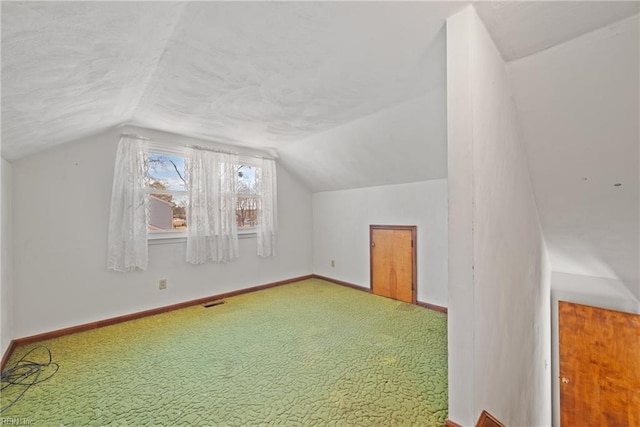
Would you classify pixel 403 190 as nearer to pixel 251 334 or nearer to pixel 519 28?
pixel 519 28

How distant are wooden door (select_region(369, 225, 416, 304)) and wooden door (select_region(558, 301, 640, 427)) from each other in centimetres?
169

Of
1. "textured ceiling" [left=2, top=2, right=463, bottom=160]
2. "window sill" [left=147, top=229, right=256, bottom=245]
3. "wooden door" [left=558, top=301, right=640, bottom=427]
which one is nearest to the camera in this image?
"textured ceiling" [left=2, top=2, right=463, bottom=160]

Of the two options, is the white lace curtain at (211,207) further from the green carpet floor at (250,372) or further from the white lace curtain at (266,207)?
the green carpet floor at (250,372)

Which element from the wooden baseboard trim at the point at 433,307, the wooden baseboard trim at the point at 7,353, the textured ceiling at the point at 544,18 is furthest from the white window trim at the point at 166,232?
the textured ceiling at the point at 544,18

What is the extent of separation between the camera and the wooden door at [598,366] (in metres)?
2.55

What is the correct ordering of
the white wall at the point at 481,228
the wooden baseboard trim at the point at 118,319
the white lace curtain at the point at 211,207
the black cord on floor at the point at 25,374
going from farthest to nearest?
the white lace curtain at the point at 211,207 < the wooden baseboard trim at the point at 118,319 < the black cord on floor at the point at 25,374 < the white wall at the point at 481,228

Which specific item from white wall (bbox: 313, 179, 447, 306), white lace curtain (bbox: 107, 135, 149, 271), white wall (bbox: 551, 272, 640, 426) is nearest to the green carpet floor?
white wall (bbox: 313, 179, 447, 306)

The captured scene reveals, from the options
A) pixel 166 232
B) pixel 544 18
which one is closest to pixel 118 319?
pixel 166 232

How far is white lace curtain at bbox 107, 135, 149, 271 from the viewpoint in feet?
9.09

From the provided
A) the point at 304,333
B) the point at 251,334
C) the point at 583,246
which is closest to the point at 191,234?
the point at 251,334

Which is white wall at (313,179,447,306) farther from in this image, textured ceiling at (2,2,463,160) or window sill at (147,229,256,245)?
window sill at (147,229,256,245)

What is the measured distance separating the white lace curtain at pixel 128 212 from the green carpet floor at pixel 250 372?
2.33ft

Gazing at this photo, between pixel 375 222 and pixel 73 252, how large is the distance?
3490 mm

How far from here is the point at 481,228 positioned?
1.32 metres
